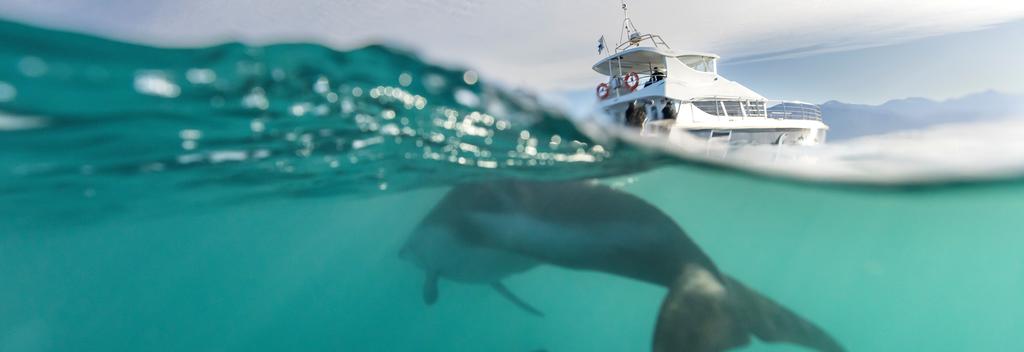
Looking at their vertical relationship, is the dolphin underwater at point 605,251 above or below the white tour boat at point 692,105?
below

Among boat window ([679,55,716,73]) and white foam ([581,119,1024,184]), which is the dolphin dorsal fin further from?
boat window ([679,55,716,73])

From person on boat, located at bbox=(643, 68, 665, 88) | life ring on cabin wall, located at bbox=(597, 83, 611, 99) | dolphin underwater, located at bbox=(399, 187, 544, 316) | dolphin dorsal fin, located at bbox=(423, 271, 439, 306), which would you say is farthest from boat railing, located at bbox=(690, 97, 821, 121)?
dolphin dorsal fin, located at bbox=(423, 271, 439, 306)

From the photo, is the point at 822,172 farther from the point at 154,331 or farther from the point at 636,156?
the point at 154,331

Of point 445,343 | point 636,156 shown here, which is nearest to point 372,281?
point 445,343

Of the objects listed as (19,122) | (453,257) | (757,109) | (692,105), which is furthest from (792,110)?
(19,122)

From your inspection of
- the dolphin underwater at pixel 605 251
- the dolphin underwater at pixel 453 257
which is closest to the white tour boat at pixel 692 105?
the dolphin underwater at pixel 605 251

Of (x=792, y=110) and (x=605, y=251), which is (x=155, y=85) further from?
(x=792, y=110)

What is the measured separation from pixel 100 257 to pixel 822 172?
2953 centimetres

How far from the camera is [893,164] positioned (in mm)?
7434

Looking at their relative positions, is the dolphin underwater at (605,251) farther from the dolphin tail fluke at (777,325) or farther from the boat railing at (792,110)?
the boat railing at (792,110)

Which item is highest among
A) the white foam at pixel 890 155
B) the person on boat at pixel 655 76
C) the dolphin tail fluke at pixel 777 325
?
the person on boat at pixel 655 76

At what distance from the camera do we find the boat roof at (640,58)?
29.3 feet

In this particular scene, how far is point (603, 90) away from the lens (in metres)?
10.0

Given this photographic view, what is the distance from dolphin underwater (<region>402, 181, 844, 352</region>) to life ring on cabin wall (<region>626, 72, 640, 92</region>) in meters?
2.81
